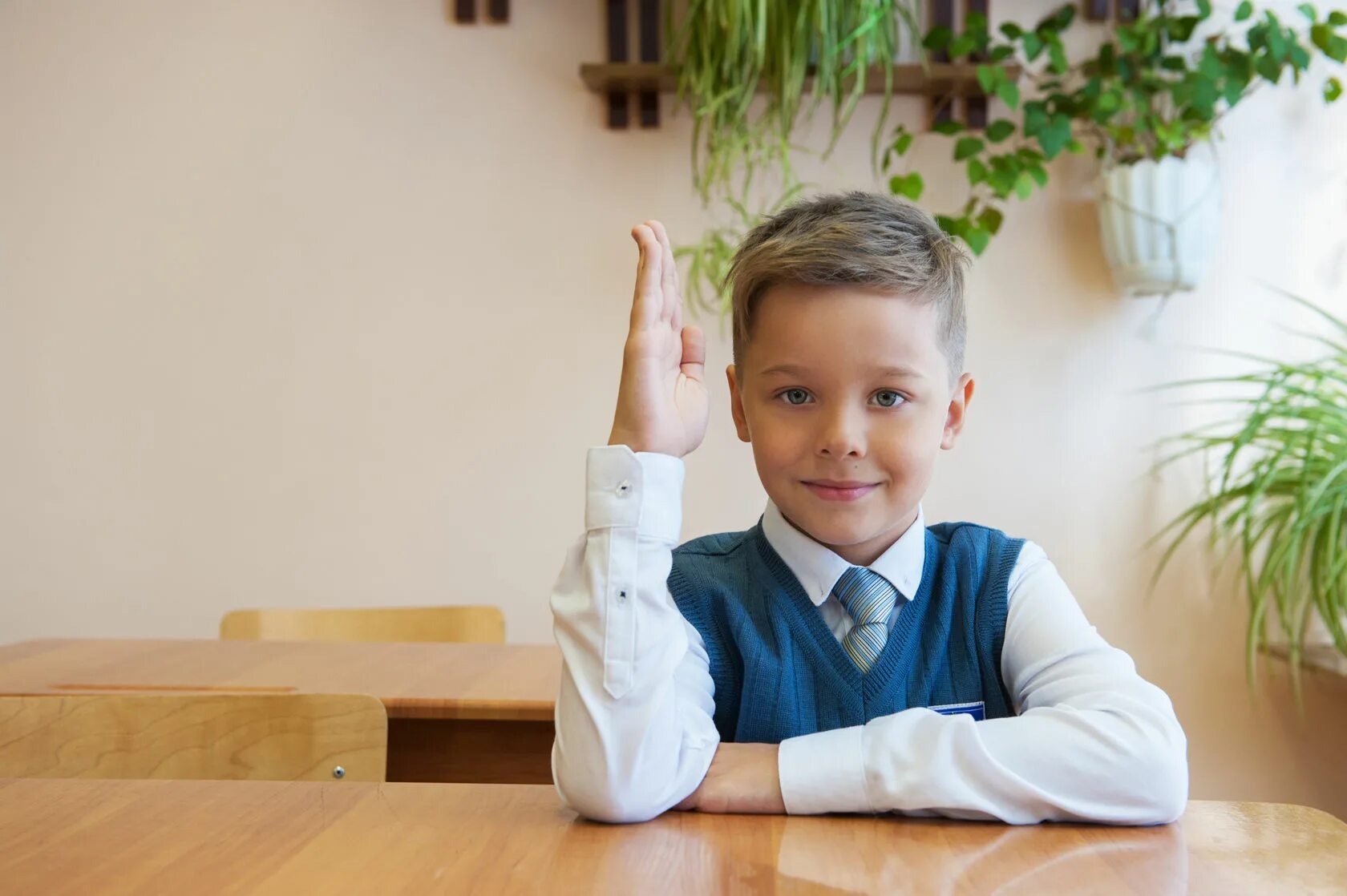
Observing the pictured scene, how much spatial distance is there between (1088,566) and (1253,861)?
2154 millimetres

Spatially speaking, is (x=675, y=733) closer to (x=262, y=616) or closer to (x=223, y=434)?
(x=262, y=616)

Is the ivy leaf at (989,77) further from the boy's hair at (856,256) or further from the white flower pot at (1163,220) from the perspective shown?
the boy's hair at (856,256)

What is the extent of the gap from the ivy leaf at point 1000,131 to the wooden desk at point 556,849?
205cm

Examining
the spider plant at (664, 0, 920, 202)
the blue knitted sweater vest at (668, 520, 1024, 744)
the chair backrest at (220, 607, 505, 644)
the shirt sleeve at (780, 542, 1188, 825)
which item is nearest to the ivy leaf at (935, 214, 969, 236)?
the spider plant at (664, 0, 920, 202)

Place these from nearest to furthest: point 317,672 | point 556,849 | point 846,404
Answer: point 556,849
point 846,404
point 317,672

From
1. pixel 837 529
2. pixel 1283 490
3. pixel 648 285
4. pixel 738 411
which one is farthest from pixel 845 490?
pixel 1283 490

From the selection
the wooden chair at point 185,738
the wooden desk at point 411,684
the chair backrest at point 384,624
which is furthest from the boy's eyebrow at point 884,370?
the chair backrest at point 384,624

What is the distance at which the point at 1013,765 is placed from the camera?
0.90 meters

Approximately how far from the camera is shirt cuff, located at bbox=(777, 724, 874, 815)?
917 mm

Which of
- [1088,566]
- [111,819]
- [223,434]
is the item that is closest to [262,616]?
[223,434]

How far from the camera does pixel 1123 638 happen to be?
2.89 metres

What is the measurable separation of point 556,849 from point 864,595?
416 millimetres

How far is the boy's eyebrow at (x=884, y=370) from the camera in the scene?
105cm

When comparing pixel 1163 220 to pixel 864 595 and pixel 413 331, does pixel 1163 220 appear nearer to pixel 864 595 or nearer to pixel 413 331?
pixel 413 331
